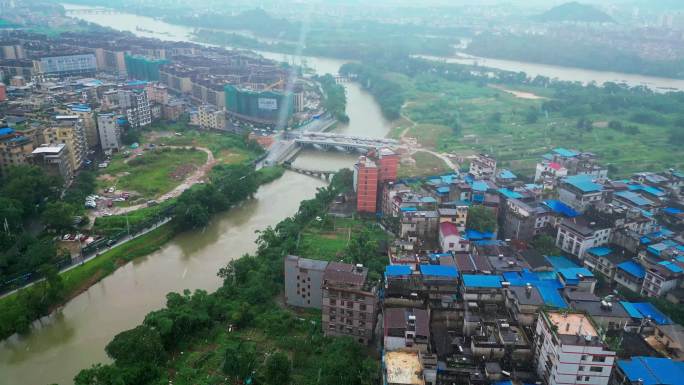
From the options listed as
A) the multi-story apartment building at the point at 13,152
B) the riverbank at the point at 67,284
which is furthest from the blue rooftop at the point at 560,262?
the multi-story apartment building at the point at 13,152

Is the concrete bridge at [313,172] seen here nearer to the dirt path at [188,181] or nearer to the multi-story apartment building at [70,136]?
the dirt path at [188,181]

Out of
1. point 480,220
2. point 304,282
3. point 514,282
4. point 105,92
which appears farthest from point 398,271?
point 105,92

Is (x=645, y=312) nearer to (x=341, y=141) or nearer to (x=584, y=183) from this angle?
(x=584, y=183)

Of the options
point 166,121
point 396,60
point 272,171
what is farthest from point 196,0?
point 272,171

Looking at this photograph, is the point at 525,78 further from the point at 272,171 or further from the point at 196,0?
the point at 196,0

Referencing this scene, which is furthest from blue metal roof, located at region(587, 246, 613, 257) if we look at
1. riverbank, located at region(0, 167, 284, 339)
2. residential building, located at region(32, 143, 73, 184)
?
residential building, located at region(32, 143, 73, 184)

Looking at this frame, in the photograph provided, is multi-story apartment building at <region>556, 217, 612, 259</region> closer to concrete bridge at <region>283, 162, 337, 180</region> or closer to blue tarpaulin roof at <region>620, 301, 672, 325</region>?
blue tarpaulin roof at <region>620, 301, 672, 325</region>
